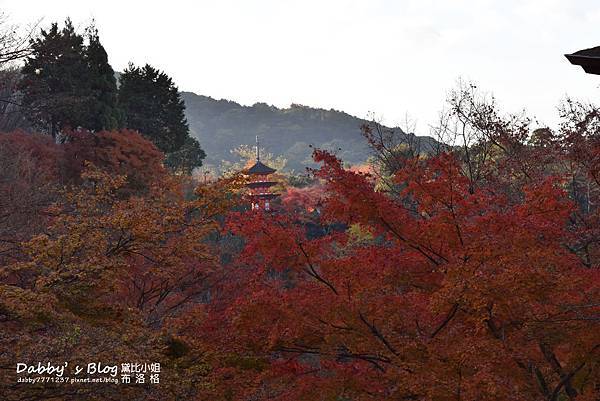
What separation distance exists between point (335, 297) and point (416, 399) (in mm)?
1827

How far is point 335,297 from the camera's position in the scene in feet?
27.3

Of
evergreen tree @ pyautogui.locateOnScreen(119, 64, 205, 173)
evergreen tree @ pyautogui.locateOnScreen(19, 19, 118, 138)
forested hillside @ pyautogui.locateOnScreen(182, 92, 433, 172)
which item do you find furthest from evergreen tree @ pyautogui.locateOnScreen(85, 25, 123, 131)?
forested hillside @ pyautogui.locateOnScreen(182, 92, 433, 172)

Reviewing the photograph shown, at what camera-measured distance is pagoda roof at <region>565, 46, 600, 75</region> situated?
3.37m

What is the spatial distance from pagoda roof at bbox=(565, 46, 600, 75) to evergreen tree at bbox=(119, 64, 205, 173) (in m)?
31.6

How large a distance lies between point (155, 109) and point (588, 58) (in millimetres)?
33731

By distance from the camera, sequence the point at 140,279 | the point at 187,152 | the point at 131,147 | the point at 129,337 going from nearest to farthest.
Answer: the point at 129,337, the point at 140,279, the point at 131,147, the point at 187,152

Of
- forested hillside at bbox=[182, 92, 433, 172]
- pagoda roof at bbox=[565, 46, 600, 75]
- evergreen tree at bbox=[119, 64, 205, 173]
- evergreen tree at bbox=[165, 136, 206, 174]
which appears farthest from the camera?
forested hillside at bbox=[182, 92, 433, 172]

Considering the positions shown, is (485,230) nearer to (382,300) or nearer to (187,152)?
(382,300)

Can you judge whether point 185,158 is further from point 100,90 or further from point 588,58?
point 588,58

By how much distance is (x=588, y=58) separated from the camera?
3371mm

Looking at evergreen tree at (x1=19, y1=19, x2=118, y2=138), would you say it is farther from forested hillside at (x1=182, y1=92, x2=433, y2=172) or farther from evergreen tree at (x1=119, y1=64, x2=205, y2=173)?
forested hillside at (x1=182, y1=92, x2=433, y2=172)

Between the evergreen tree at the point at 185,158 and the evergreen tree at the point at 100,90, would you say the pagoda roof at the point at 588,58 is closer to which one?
the evergreen tree at the point at 100,90

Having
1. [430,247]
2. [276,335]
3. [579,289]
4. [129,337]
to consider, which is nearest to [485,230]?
[430,247]

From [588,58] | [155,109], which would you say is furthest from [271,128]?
[588,58]
